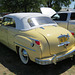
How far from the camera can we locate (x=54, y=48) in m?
3.02

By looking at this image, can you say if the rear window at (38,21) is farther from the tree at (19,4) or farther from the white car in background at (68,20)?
the tree at (19,4)

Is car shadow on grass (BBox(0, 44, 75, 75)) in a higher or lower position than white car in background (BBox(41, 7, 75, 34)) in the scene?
lower

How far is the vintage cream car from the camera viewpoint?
290 cm

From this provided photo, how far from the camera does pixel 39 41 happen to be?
290cm

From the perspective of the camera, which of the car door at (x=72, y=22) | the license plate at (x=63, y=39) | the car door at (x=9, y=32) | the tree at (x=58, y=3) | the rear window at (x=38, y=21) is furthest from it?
the tree at (x=58, y=3)

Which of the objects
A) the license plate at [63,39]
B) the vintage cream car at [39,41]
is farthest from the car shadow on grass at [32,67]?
the license plate at [63,39]

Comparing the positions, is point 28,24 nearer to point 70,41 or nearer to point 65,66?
point 70,41

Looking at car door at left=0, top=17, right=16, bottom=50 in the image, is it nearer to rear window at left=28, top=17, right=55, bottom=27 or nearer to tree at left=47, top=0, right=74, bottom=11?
rear window at left=28, top=17, right=55, bottom=27

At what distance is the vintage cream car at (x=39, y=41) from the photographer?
290cm

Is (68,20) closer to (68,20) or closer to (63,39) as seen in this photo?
(68,20)

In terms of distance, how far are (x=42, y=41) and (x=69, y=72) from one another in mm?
1308

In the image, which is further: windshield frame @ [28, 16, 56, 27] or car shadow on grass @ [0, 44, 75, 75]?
windshield frame @ [28, 16, 56, 27]

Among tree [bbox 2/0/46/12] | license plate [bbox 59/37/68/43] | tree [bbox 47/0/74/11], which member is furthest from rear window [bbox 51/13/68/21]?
tree [bbox 47/0/74/11]

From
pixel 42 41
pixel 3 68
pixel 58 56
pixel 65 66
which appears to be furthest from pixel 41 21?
pixel 3 68
